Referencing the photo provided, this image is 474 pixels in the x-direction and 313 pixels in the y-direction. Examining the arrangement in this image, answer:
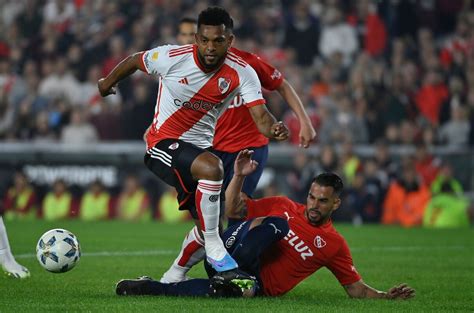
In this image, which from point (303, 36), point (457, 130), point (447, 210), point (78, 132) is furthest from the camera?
point (303, 36)

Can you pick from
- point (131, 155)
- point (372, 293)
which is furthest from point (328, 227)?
point (131, 155)

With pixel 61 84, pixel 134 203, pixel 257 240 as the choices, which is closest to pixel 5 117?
pixel 61 84

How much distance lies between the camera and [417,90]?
63.2 feet

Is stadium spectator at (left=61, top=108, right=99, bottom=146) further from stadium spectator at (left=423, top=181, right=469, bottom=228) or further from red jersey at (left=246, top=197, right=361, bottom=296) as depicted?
red jersey at (left=246, top=197, right=361, bottom=296)

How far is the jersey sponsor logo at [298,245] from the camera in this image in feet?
25.8

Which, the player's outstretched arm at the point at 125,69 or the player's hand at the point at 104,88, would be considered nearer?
the player's outstretched arm at the point at 125,69

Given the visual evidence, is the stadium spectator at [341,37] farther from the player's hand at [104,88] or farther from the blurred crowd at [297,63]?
the player's hand at [104,88]

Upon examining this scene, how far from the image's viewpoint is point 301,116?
8.25 metres

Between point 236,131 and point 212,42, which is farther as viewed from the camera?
point 236,131

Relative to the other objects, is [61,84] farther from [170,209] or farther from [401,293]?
[401,293]

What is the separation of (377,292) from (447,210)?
10342 millimetres

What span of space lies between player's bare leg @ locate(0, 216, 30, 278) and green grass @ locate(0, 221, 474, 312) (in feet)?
0.29

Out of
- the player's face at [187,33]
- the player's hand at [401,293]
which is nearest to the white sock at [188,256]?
the player's hand at [401,293]

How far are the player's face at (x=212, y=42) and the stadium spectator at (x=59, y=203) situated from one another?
12.0 meters
